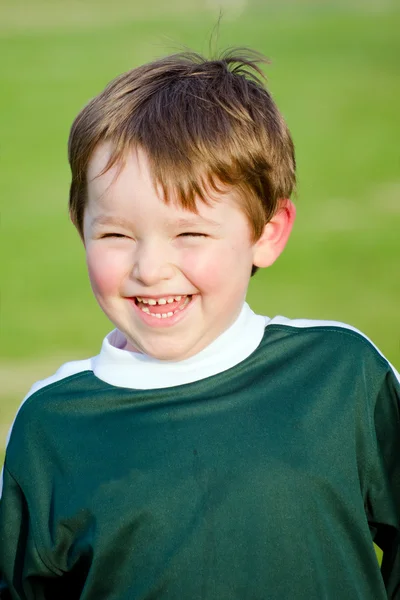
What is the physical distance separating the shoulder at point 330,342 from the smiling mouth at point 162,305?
0.25 meters

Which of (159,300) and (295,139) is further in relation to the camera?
(295,139)

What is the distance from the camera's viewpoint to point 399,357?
5238 millimetres

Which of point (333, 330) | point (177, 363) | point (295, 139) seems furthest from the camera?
point (295, 139)

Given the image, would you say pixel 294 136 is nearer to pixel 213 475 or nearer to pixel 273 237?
pixel 273 237

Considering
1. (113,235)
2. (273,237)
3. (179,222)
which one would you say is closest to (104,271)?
(113,235)

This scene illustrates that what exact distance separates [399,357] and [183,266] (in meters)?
3.22

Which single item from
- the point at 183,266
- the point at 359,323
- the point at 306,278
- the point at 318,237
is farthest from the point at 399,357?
the point at 183,266

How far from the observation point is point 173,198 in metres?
2.18

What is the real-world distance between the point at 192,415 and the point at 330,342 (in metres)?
0.37

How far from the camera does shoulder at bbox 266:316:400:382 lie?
2359 mm

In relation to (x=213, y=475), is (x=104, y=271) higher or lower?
higher

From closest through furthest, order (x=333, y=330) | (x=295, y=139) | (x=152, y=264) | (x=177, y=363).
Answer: (x=152, y=264) → (x=177, y=363) → (x=333, y=330) → (x=295, y=139)

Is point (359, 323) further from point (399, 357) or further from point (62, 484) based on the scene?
point (62, 484)

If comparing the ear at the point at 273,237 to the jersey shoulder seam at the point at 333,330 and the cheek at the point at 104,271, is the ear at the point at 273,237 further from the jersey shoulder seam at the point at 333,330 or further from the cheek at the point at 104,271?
the cheek at the point at 104,271
